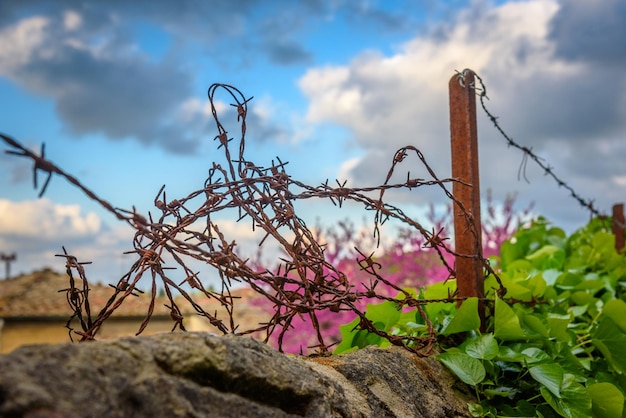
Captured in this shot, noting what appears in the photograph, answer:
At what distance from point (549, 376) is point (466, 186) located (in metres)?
0.56

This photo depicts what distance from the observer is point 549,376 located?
5.18ft

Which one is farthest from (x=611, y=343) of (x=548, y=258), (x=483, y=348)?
(x=548, y=258)

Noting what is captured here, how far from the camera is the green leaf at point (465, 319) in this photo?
1.62m

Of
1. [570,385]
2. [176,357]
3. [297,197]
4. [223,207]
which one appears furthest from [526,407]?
[176,357]

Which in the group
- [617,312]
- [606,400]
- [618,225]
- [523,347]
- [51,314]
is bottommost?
[606,400]

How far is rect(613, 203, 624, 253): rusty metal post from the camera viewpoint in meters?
3.67

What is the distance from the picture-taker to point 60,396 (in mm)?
718

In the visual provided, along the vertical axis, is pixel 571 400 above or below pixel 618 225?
below

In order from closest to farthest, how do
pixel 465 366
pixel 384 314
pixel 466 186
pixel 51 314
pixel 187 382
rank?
pixel 187 382 < pixel 465 366 < pixel 384 314 < pixel 466 186 < pixel 51 314

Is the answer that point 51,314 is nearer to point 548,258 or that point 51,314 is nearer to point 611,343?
point 548,258

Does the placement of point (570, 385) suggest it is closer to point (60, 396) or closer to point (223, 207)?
point (223, 207)

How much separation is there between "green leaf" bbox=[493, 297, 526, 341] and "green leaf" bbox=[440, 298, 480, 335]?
0.21ft

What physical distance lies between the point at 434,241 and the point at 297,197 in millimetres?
375

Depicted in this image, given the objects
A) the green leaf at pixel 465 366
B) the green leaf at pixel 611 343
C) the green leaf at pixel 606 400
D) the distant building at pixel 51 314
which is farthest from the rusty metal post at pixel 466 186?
the distant building at pixel 51 314
